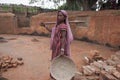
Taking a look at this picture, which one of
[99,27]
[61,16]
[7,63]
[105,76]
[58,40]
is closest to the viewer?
[61,16]

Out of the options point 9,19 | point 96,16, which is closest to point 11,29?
point 9,19

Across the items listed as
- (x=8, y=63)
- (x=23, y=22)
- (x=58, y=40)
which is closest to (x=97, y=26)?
(x=8, y=63)

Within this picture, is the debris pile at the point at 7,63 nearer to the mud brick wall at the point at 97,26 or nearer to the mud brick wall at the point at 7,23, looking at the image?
the mud brick wall at the point at 97,26

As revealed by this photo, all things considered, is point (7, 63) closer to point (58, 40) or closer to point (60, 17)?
point (58, 40)

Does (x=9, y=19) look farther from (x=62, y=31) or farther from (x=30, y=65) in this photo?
(x=62, y=31)

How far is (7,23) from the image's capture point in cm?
1541

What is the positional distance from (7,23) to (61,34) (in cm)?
1240

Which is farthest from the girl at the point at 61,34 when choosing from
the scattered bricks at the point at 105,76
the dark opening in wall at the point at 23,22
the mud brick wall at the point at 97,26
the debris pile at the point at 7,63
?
the dark opening in wall at the point at 23,22

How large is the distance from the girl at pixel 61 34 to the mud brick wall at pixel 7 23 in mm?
12069

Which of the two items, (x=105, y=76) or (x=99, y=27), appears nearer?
(x=105, y=76)

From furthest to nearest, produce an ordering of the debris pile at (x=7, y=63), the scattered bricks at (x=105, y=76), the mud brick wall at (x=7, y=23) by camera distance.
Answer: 1. the mud brick wall at (x=7, y=23)
2. the debris pile at (x=7, y=63)
3. the scattered bricks at (x=105, y=76)

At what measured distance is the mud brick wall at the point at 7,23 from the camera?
50.1 feet

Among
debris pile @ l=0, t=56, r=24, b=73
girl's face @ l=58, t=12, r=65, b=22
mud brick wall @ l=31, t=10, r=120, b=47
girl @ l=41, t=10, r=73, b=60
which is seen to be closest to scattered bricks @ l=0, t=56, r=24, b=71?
debris pile @ l=0, t=56, r=24, b=73

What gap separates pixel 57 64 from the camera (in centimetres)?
384
